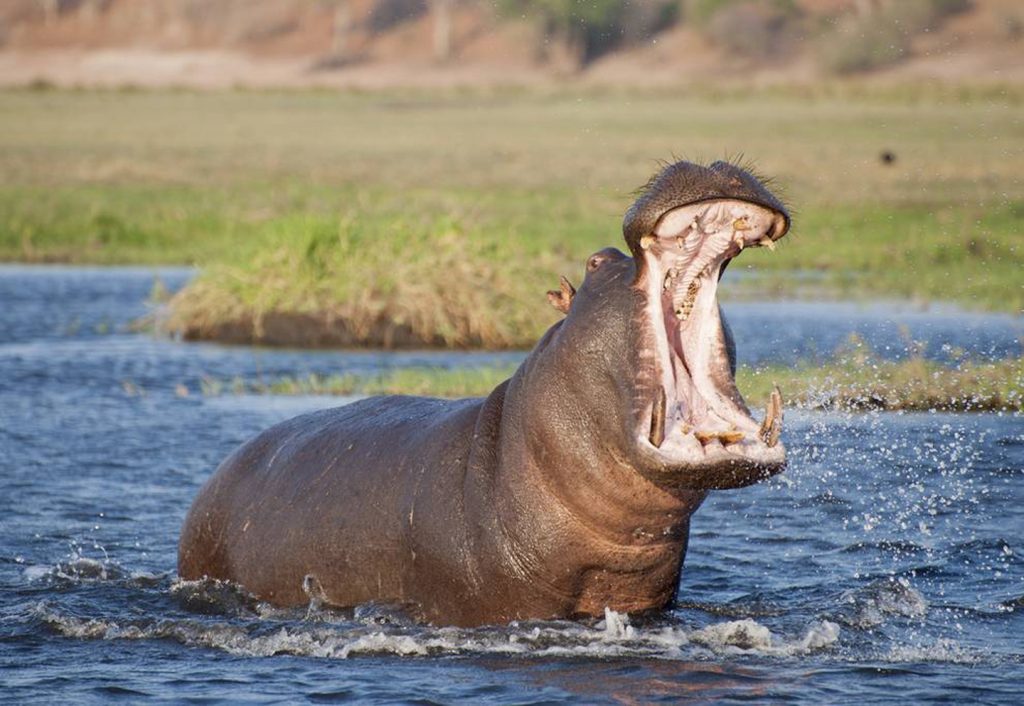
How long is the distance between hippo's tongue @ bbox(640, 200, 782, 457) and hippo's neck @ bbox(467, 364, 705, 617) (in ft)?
0.87

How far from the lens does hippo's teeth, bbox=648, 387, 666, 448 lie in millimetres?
5270

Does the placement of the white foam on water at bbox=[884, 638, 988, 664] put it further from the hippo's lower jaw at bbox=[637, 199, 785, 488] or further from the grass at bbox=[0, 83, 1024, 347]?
the grass at bbox=[0, 83, 1024, 347]

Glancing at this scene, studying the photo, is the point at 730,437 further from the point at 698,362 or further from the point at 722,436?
the point at 698,362

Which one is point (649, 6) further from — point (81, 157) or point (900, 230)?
point (900, 230)

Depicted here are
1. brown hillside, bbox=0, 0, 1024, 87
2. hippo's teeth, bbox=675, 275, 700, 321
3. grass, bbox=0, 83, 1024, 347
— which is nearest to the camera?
hippo's teeth, bbox=675, 275, 700, 321

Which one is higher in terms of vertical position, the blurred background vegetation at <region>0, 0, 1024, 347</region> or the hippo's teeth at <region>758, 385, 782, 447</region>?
the blurred background vegetation at <region>0, 0, 1024, 347</region>

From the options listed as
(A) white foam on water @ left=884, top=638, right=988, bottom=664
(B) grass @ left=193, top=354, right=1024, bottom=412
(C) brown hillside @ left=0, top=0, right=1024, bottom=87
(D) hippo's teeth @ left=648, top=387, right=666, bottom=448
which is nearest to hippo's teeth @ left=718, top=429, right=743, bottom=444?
(D) hippo's teeth @ left=648, top=387, right=666, bottom=448

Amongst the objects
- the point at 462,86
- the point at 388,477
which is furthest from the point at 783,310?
the point at 462,86

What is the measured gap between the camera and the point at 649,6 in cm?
7481

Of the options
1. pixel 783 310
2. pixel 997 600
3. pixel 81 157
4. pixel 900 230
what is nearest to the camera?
pixel 997 600

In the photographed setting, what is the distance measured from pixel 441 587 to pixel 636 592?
668 mm

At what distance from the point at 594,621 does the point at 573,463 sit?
659 mm

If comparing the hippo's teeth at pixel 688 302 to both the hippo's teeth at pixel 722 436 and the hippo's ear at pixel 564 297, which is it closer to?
the hippo's teeth at pixel 722 436

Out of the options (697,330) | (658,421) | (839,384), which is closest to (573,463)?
(658,421)
